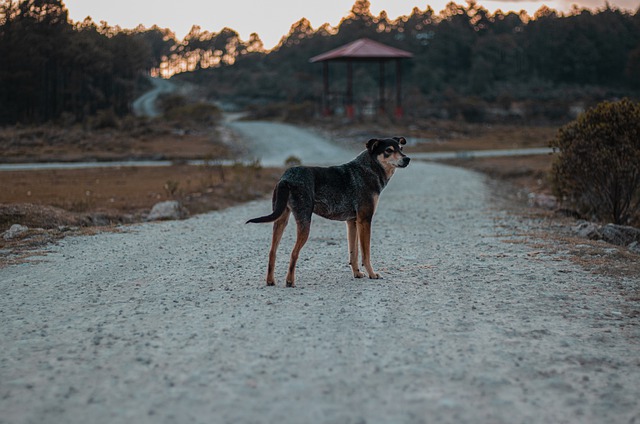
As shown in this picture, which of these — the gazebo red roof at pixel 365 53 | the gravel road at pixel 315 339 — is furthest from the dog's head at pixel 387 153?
the gazebo red roof at pixel 365 53

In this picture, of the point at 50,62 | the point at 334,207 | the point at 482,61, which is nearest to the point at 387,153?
the point at 334,207

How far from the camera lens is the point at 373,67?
105625 millimetres

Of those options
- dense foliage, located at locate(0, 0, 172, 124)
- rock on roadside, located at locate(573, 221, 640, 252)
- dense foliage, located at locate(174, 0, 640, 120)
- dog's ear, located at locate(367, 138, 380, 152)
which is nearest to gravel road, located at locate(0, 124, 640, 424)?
dog's ear, located at locate(367, 138, 380, 152)

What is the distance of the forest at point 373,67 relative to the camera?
177 ft

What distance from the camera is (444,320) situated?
267 inches

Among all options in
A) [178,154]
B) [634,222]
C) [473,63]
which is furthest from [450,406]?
[473,63]

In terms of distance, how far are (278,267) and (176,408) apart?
5096mm

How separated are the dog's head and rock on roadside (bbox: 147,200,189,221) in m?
7.94

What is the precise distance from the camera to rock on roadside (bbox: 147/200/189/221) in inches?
615

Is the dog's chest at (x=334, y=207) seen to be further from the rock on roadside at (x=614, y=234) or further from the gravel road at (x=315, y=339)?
the rock on roadside at (x=614, y=234)

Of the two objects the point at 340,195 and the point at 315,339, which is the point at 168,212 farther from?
the point at 315,339

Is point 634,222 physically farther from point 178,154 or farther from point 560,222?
point 178,154

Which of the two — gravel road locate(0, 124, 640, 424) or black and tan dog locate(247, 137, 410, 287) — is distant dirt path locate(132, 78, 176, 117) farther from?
black and tan dog locate(247, 137, 410, 287)

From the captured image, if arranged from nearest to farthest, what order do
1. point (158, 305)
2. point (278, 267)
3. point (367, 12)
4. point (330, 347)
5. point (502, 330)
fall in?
point (330, 347)
point (502, 330)
point (158, 305)
point (278, 267)
point (367, 12)
